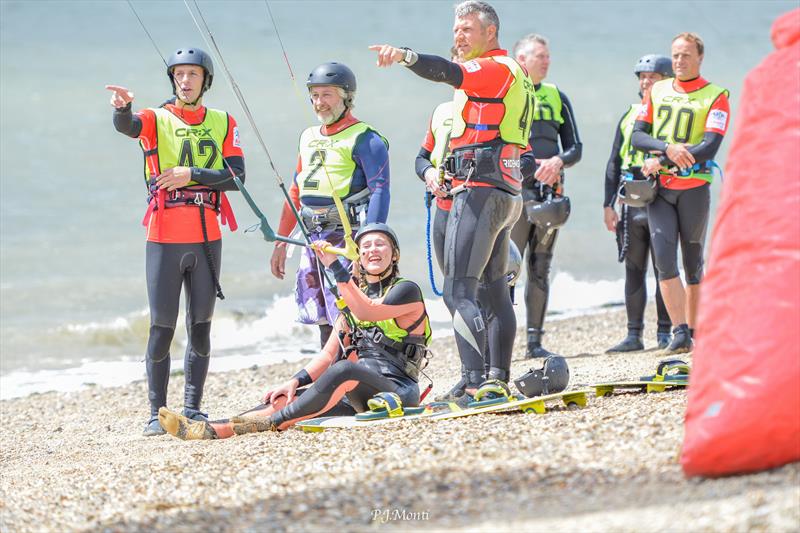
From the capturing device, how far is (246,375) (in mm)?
11203

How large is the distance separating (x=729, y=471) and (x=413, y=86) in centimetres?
2950

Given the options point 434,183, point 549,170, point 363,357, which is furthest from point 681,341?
point 363,357

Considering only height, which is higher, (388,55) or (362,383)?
(388,55)

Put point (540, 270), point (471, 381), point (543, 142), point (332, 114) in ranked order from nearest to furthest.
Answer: point (471, 381)
point (332, 114)
point (543, 142)
point (540, 270)

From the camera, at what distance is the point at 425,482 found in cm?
446

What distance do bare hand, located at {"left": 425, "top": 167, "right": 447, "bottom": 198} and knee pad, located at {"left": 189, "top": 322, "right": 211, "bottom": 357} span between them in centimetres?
159

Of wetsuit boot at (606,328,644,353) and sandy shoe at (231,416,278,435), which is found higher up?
wetsuit boot at (606,328,644,353)

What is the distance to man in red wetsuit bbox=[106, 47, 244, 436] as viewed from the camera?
7.23 meters

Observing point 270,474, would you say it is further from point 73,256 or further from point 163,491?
point 73,256

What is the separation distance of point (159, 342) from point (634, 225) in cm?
406

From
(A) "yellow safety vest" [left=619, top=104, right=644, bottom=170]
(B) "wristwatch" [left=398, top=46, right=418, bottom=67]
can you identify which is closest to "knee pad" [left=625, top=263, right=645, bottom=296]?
(A) "yellow safety vest" [left=619, top=104, right=644, bottom=170]

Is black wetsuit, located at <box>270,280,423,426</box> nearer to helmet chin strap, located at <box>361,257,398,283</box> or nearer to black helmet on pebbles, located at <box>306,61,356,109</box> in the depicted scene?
helmet chin strap, located at <box>361,257,398,283</box>

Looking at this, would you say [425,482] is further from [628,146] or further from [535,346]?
[628,146]

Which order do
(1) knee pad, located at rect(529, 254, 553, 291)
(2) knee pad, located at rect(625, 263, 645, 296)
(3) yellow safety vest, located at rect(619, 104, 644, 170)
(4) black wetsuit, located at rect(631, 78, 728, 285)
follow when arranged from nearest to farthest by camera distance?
(4) black wetsuit, located at rect(631, 78, 728, 285)
(3) yellow safety vest, located at rect(619, 104, 644, 170)
(1) knee pad, located at rect(529, 254, 553, 291)
(2) knee pad, located at rect(625, 263, 645, 296)
